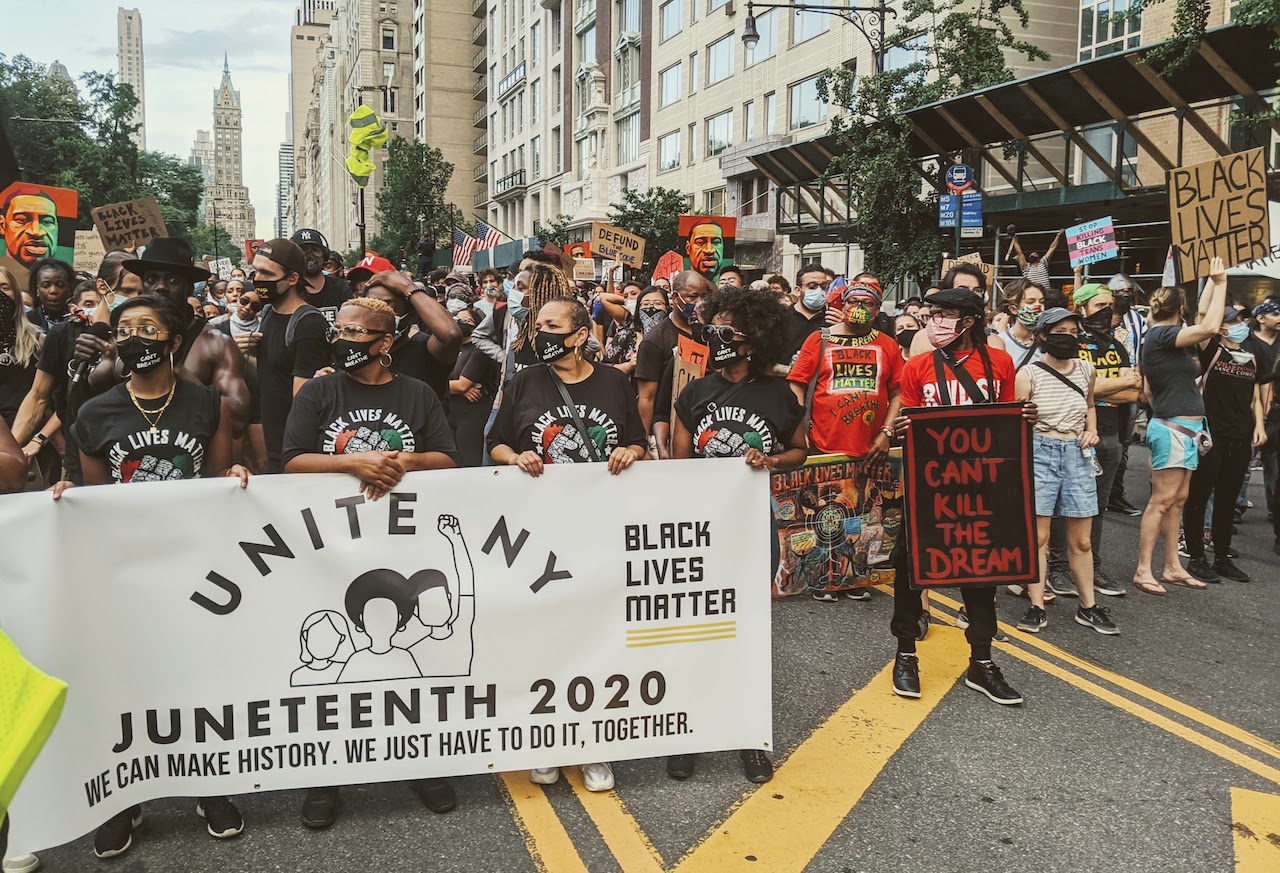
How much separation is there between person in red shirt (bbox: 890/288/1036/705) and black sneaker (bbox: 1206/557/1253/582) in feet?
10.7

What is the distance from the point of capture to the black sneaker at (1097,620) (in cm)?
592

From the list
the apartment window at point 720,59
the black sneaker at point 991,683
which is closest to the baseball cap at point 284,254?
the black sneaker at point 991,683

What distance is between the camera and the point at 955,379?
201 inches

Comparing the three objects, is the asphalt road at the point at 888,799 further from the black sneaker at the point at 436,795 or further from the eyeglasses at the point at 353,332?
the eyeglasses at the point at 353,332

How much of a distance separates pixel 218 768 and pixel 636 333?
26.2 ft

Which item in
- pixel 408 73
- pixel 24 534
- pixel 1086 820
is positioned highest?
pixel 408 73

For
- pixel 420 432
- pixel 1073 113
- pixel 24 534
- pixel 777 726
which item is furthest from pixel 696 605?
pixel 1073 113

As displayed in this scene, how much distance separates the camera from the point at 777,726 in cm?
452

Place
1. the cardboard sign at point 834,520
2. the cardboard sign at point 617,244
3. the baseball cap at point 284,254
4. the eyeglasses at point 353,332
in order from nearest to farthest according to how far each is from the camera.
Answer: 1. the eyeglasses at point 353,332
2. the baseball cap at point 284,254
3. the cardboard sign at point 834,520
4. the cardboard sign at point 617,244

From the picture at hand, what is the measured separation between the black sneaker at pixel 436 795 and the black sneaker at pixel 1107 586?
15.5 feet

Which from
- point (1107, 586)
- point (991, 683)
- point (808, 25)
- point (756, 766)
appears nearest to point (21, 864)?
point (756, 766)

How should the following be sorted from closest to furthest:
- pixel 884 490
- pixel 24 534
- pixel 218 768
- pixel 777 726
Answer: pixel 24 534, pixel 218 768, pixel 777 726, pixel 884 490

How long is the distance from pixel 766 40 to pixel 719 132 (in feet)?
14.7

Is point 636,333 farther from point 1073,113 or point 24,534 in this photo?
point 1073,113
